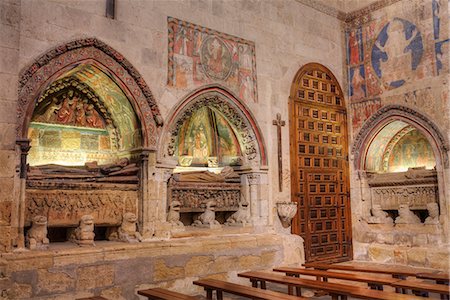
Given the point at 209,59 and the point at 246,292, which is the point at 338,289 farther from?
the point at 209,59

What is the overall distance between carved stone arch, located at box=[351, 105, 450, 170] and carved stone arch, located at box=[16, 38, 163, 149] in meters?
5.11

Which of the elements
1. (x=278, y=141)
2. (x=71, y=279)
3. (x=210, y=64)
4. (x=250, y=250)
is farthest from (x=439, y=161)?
(x=71, y=279)

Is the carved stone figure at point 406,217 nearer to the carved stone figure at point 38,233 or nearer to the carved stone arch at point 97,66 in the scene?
the carved stone arch at point 97,66

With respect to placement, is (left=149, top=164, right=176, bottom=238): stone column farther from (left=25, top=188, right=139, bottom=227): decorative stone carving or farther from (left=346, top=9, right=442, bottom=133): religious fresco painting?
(left=346, top=9, right=442, bottom=133): religious fresco painting

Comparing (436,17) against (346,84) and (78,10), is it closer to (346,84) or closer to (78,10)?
(346,84)

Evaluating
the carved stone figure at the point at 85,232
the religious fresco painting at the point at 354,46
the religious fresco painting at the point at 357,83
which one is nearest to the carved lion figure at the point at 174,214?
the carved stone figure at the point at 85,232

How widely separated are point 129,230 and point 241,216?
2.53 m

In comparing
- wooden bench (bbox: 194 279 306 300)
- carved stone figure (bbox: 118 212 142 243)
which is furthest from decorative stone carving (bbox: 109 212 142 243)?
wooden bench (bbox: 194 279 306 300)

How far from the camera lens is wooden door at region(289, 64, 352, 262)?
9.41 metres

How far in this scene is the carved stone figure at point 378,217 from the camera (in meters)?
9.98

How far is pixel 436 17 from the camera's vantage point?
910 centimetres

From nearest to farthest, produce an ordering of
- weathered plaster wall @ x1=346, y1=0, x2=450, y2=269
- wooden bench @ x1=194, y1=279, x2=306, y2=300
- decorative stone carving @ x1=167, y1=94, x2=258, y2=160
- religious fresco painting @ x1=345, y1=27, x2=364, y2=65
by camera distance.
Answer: wooden bench @ x1=194, y1=279, x2=306, y2=300, decorative stone carving @ x1=167, y1=94, x2=258, y2=160, weathered plaster wall @ x1=346, y1=0, x2=450, y2=269, religious fresco painting @ x1=345, y1=27, x2=364, y2=65

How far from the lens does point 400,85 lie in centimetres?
962

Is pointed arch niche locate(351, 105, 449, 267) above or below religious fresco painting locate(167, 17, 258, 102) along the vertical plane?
below
